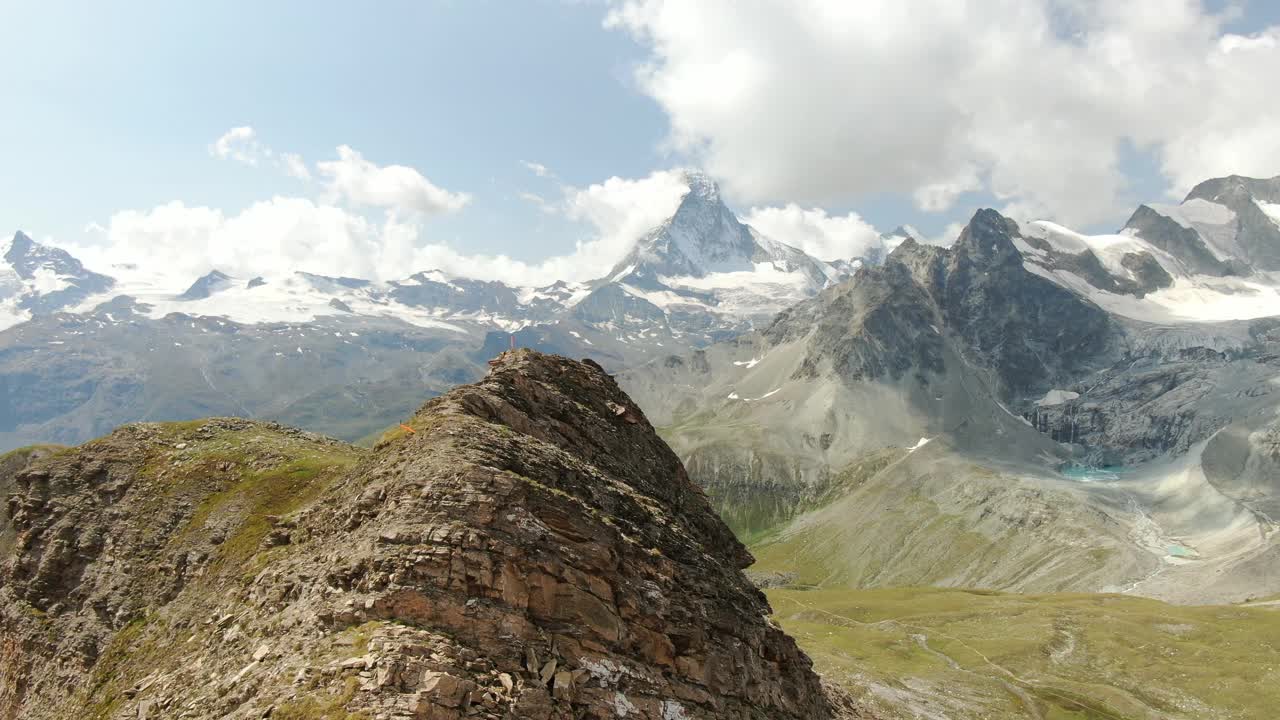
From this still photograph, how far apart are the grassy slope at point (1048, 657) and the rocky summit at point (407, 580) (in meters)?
42.2

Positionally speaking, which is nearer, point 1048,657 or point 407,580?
point 407,580

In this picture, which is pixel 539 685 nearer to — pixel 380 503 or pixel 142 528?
pixel 380 503

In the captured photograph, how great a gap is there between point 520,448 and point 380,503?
6.62 m

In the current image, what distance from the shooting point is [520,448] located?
3300 centimetres

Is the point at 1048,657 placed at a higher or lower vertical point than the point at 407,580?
lower

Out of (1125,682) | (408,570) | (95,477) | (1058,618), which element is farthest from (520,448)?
(1058,618)

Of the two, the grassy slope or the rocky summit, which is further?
the grassy slope

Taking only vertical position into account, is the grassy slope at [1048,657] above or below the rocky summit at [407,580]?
below

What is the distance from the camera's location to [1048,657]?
131 m

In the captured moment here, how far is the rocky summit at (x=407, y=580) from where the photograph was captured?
2331cm

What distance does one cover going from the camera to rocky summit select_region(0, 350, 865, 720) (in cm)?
2331

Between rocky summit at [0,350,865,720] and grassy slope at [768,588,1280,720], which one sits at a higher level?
rocky summit at [0,350,865,720]

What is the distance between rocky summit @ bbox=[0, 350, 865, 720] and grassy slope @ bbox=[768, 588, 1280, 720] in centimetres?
4218

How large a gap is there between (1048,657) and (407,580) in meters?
141
